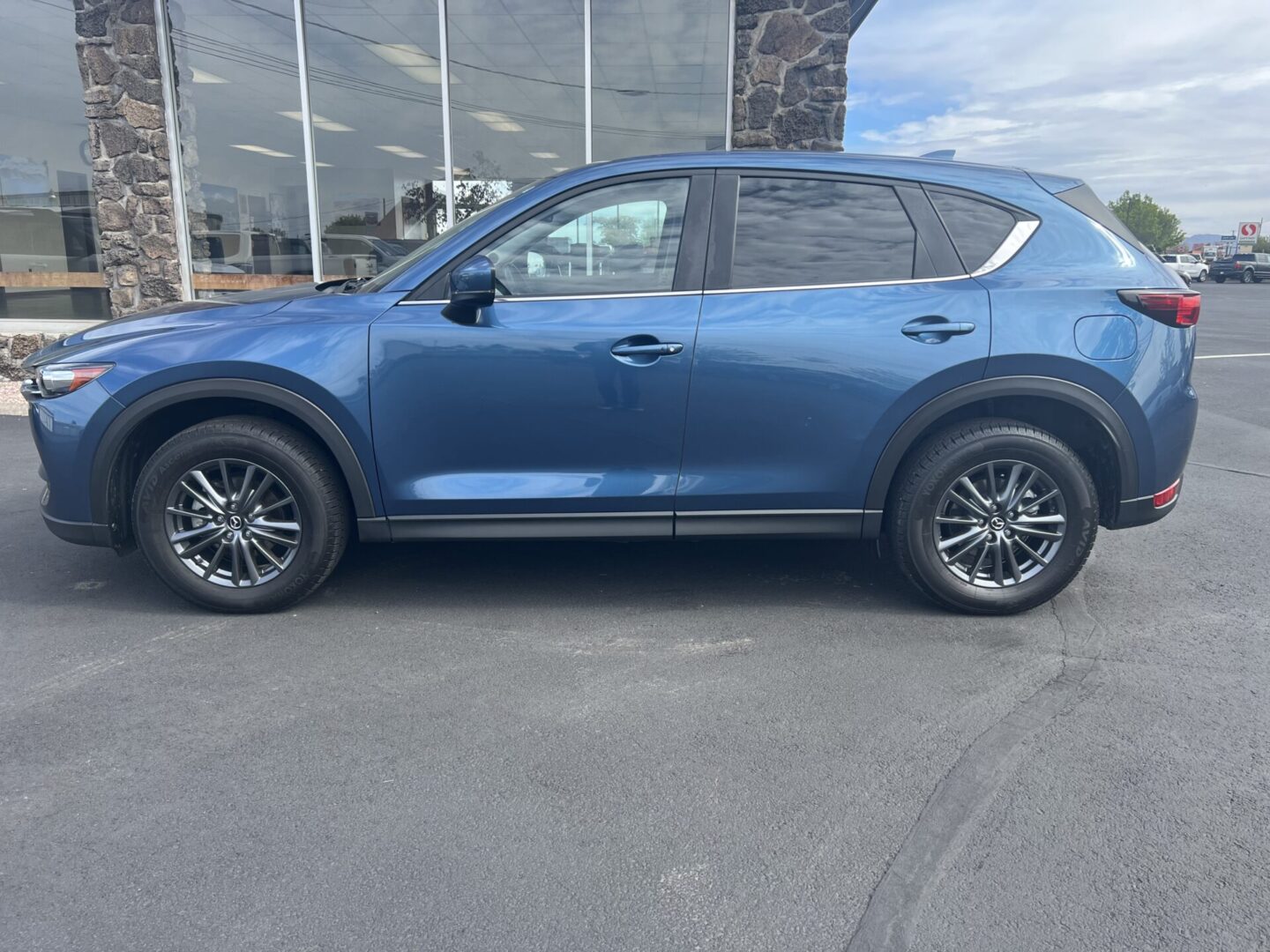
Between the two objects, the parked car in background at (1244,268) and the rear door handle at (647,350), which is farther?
the parked car in background at (1244,268)

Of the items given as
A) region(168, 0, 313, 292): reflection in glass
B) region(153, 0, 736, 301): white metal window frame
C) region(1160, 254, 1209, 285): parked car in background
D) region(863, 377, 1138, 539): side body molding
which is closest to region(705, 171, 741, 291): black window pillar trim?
region(863, 377, 1138, 539): side body molding

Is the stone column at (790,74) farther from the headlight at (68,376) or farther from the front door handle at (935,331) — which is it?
the headlight at (68,376)

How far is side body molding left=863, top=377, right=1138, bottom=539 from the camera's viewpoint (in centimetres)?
366

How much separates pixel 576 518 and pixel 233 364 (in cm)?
147

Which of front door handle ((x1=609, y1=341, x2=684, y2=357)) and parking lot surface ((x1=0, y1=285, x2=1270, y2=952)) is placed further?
front door handle ((x1=609, y1=341, x2=684, y2=357))

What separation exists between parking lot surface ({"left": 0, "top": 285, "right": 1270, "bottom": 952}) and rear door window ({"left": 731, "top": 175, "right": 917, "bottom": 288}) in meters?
1.42

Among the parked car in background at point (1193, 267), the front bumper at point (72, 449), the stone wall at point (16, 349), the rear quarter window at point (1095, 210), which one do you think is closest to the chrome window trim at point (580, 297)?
the front bumper at point (72, 449)

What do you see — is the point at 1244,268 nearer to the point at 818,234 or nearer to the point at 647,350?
the point at 818,234

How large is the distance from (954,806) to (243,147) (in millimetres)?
10064

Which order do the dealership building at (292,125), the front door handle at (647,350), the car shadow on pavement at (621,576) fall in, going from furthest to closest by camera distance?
the dealership building at (292,125), the car shadow on pavement at (621,576), the front door handle at (647,350)

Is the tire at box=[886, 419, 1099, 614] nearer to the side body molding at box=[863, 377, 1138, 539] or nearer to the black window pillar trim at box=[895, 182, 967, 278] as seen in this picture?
the side body molding at box=[863, 377, 1138, 539]

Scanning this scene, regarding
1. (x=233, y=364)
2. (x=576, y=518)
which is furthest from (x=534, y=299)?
(x=233, y=364)

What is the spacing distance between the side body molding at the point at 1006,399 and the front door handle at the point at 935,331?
21cm

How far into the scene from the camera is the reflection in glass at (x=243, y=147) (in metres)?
9.57
